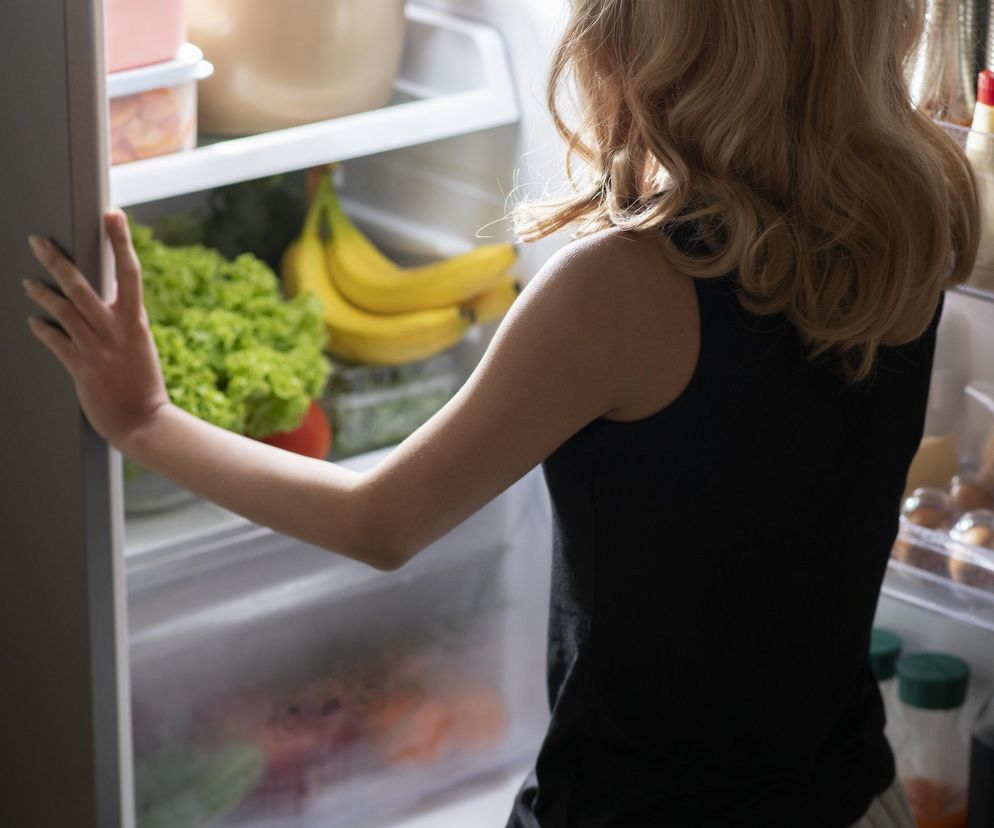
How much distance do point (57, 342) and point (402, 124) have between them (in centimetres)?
49

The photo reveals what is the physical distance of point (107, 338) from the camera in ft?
3.67

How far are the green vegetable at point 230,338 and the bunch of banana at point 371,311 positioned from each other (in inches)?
4.8

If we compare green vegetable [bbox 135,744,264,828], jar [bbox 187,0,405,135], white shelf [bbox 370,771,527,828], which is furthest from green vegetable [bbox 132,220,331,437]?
white shelf [bbox 370,771,527,828]

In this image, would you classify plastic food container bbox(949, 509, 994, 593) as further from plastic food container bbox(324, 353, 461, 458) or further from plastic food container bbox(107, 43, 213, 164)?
plastic food container bbox(107, 43, 213, 164)

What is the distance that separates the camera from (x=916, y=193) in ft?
A: 3.24

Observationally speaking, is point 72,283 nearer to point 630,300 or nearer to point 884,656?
point 630,300

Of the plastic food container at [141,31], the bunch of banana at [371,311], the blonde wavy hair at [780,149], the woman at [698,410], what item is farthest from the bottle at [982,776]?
the plastic food container at [141,31]

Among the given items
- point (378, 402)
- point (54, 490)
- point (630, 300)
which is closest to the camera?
point (630, 300)

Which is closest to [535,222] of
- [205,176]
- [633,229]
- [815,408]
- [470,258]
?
[633,229]

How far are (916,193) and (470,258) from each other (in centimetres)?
76

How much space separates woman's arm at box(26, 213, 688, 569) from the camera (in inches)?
36.4

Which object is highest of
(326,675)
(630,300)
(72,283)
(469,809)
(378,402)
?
(630,300)

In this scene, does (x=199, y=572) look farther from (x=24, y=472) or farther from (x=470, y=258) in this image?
(x=470, y=258)

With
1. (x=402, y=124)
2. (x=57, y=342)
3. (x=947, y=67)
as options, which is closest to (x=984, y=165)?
(x=947, y=67)
